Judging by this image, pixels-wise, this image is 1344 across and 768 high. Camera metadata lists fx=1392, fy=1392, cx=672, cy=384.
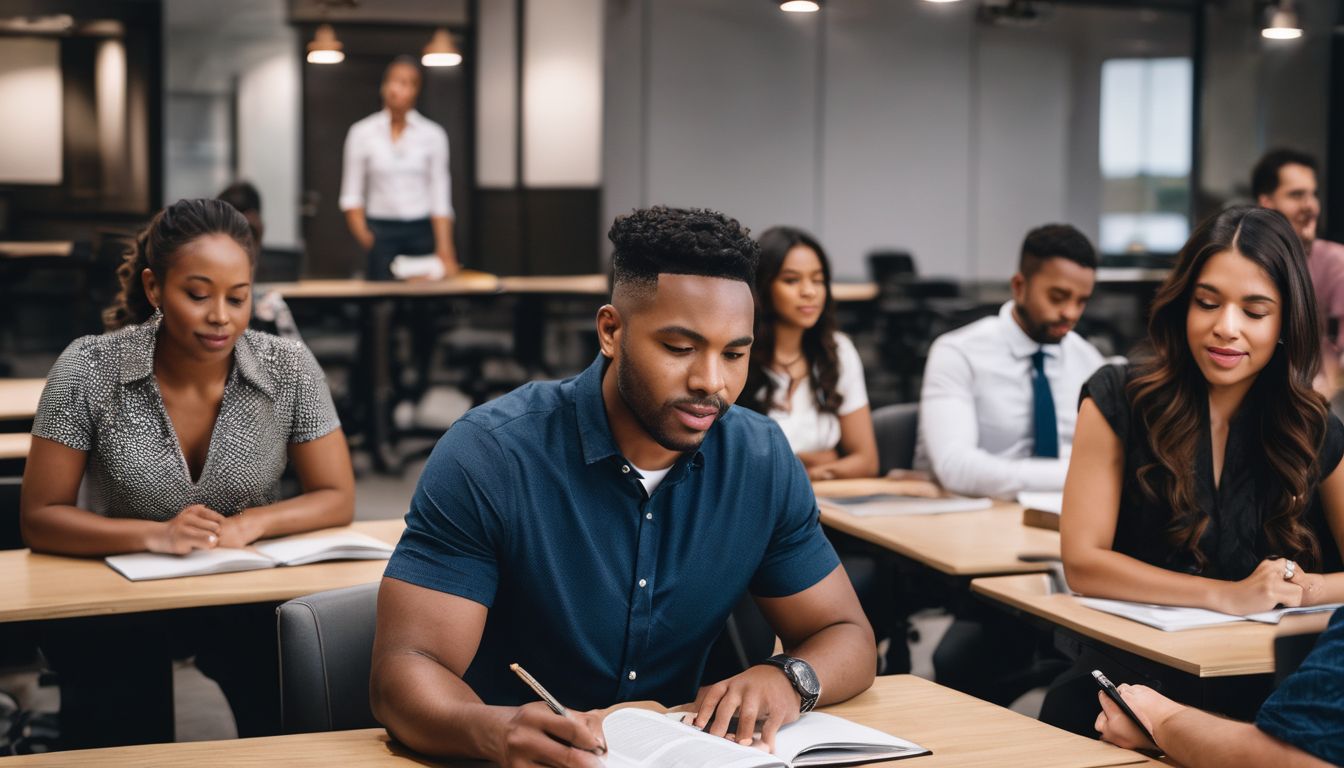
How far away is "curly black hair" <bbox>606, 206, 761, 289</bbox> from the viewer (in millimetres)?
1912

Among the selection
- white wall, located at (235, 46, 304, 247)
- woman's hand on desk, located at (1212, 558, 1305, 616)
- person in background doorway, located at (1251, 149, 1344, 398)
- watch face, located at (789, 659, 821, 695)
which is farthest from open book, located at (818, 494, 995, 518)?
white wall, located at (235, 46, 304, 247)

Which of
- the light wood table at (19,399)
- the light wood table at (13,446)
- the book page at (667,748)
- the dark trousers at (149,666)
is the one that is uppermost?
the light wood table at (19,399)

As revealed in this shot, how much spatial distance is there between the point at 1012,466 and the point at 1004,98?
7.15 metres

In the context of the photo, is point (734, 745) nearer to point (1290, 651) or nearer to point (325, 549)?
point (1290, 651)

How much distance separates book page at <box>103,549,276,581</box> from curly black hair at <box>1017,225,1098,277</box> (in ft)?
7.52

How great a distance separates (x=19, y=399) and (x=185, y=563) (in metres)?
2.22

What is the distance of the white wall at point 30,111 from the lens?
25.0ft

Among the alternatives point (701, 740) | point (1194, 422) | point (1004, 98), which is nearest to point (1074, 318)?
point (1194, 422)

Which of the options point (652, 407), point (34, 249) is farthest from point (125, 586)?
point (34, 249)

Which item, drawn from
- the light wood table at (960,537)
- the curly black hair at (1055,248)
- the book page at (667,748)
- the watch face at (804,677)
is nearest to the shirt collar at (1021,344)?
the curly black hair at (1055,248)

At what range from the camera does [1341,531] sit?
2.60m

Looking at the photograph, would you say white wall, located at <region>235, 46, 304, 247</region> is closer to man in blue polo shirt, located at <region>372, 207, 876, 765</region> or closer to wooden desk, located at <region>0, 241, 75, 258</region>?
wooden desk, located at <region>0, 241, 75, 258</region>

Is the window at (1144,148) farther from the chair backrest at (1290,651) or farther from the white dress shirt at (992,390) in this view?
the chair backrest at (1290,651)

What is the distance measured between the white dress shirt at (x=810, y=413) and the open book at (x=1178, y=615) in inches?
68.0
